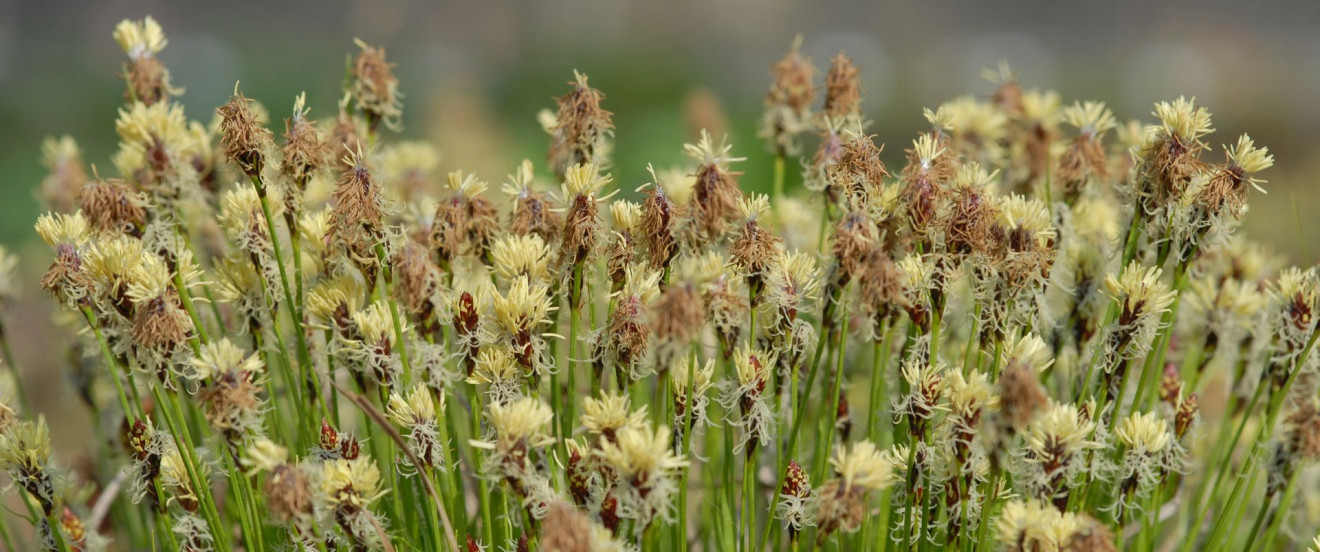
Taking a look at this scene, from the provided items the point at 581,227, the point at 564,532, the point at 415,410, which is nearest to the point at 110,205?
the point at 415,410

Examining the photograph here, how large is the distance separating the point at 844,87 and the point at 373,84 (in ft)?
2.07

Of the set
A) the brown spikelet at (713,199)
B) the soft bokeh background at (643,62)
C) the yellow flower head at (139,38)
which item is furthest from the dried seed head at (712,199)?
the soft bokeh background at (643,62)

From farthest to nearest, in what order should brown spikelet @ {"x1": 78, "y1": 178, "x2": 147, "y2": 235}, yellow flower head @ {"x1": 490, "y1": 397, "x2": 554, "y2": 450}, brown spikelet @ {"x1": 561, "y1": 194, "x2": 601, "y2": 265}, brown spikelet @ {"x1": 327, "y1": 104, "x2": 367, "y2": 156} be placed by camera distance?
brown spikelet @ {"x1": 327, "y1": 104, "x2": 367, "y2": 156} < brown spikelet @ {"x1": 78, "y1": 178, "x2": 147, "y2": 235} < brown spikelet @ {"x1": 561, "y1": 194, "x2": 601, "y2": 265} < yellow flower head @ {"x1": 490, "y1": 397, "x2": 554, "y2": 450}

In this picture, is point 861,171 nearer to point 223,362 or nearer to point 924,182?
point 924,182

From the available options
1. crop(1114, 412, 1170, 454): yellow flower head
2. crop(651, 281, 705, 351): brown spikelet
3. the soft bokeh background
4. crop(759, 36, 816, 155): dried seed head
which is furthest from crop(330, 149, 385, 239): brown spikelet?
the soft bokeh background

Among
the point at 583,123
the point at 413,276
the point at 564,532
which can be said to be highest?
the point at 583,123

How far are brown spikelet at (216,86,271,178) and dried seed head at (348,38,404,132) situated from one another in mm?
295

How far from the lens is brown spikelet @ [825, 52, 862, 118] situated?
138 cm

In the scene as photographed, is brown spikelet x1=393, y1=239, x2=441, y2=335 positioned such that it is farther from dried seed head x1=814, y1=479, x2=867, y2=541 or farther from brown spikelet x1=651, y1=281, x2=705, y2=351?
dried seed head x1=814, y1=479, x2=867, y2=541

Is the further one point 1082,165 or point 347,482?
point 1082,165

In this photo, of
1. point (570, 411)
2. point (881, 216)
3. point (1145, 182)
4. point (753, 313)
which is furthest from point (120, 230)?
point (1145, 182)

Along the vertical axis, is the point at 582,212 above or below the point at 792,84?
below

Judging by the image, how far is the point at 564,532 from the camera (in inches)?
32.5

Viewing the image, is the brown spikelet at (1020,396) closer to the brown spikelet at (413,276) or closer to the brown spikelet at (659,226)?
the brown spikelet at (659,226)
